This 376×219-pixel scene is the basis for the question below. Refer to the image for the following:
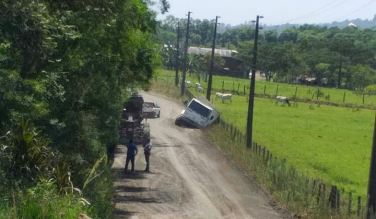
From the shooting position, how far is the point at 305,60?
435ft

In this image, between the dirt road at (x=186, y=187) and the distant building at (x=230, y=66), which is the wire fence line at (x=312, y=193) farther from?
the distant building at (x=230, y=66)

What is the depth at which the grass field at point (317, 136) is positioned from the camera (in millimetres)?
39875

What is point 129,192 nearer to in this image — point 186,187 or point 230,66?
point 186,187

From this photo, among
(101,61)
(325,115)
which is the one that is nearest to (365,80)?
(325,115)

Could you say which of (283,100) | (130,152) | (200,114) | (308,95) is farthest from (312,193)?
(308,95)

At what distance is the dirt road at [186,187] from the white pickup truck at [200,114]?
801 cm

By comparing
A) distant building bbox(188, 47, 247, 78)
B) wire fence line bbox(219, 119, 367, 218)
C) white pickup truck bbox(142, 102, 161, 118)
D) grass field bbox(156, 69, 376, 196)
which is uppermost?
distant building bbox(188, 47, 247, 78)

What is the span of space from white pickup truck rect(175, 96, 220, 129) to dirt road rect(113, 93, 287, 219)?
801 centimetres

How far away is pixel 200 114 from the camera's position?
57312mm

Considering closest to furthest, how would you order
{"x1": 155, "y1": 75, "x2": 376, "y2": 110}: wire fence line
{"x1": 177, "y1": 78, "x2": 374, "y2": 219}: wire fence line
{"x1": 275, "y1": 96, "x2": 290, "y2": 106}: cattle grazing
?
{"x1": 177, "y1": 78, "x2": 374, "y2": 219}: wire fence line < {"x1": 275, "y1": 96, "x2": 290, "y2": 106}: cattle grazing < {"x1": 155, "y1": 75, "x2": 376, "y2": 110}: wire fence line

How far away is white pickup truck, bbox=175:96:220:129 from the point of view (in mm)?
57094

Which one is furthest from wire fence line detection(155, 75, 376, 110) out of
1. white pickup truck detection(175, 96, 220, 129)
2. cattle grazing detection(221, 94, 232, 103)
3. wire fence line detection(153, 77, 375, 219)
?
wire fence line detection(153, 77, 375, 219)

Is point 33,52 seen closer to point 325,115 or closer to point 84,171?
point 84,171

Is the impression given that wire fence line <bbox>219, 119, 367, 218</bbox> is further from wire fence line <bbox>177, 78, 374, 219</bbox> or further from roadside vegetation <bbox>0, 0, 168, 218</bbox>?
roadside vegetation <bbox>0, 0, 168, 218</bbox>
